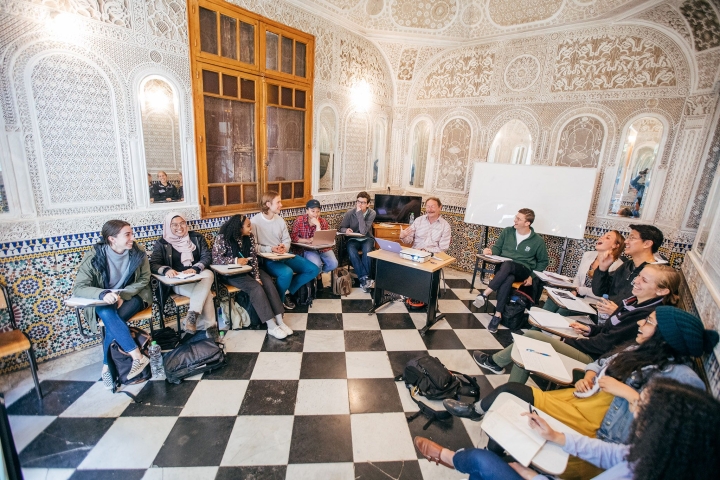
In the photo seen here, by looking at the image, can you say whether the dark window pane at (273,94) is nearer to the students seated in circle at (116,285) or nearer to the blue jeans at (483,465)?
the students seated in circle at (116,285)

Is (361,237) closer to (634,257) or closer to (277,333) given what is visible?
(277,333)

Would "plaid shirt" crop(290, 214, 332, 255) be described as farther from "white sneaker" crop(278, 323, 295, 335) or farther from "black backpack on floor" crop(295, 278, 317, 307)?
"white sneaker" crop(278, 323, 295, 335)

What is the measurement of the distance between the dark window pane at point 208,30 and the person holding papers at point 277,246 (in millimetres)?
1676

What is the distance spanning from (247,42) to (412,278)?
11.2ft

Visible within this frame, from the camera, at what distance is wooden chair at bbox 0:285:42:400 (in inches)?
92.0

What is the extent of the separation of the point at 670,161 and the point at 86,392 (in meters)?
6.61

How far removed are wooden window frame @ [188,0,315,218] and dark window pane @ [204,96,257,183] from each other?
0.08 m

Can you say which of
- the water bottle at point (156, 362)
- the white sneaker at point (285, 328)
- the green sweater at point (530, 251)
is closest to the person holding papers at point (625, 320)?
the green sweater at point (530, 251)

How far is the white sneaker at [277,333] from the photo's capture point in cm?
349

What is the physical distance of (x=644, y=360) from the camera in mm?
1642

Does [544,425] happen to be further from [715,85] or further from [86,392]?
[715,85]

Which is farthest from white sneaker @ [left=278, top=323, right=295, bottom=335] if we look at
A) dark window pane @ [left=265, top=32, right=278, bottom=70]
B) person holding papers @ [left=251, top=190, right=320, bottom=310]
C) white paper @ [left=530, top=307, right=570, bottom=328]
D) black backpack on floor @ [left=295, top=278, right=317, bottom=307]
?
dark window pane @ [left=265, top=32, right=278, bottom=70]

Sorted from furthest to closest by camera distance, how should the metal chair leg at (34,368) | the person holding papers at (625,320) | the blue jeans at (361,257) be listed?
1. the blue jeans at (361,257)
2. the metal chair leg at (34,368)
3. the person holding papers at (625,320)

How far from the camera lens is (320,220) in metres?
4.70
